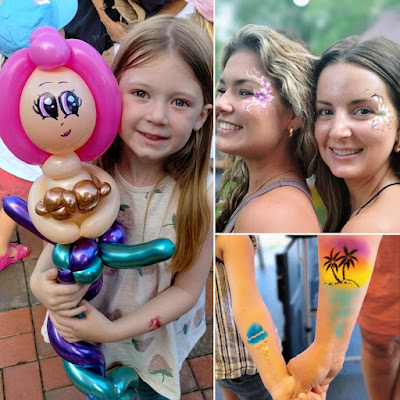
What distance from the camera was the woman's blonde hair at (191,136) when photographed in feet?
2.56

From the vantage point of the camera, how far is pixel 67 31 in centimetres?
85

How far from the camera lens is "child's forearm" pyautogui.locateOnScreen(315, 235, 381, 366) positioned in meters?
0.90

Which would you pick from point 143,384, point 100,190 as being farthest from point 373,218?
point 143,384

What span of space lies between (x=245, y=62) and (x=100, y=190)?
0.34 m

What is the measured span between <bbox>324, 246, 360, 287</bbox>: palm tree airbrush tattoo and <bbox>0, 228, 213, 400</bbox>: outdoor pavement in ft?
2.47

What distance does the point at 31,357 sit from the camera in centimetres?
160

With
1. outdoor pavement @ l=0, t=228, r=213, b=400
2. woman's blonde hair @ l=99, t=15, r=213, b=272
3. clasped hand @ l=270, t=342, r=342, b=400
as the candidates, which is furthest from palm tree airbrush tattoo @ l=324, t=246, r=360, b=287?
outdoor pavement @ l=0, t=228, r=213, b=400

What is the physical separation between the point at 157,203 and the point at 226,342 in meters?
0.34

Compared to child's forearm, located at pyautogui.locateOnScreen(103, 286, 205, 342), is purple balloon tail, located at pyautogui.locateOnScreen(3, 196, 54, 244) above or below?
above

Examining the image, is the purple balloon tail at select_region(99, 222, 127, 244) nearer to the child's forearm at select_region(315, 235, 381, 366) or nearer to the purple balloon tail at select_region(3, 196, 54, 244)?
the purple balloon tail at select_region(3, 196, 54, 244)

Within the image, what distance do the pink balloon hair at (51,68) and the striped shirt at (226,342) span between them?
0.39 meters

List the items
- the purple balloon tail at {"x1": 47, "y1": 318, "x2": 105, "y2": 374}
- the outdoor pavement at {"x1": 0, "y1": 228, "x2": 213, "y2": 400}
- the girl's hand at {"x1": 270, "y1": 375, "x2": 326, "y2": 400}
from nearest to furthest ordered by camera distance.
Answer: the purple balloon tail at {"x1": 47, "y1": 318, "x2": 105, "y2": 374}
the girl's hand at {"x1": 270, "y1": 375, "x2": 326, "y2": 400}
the outdoor pavement at {"x1": 0, "y1": 228, "x2": 213, "y2": 400}

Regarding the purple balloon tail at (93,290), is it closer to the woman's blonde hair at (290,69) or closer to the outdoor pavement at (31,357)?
the woman's blonde hair at (290,69)

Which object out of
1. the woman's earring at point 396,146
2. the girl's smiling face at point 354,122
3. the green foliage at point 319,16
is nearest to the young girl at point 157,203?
the green foliage at point 319,16
